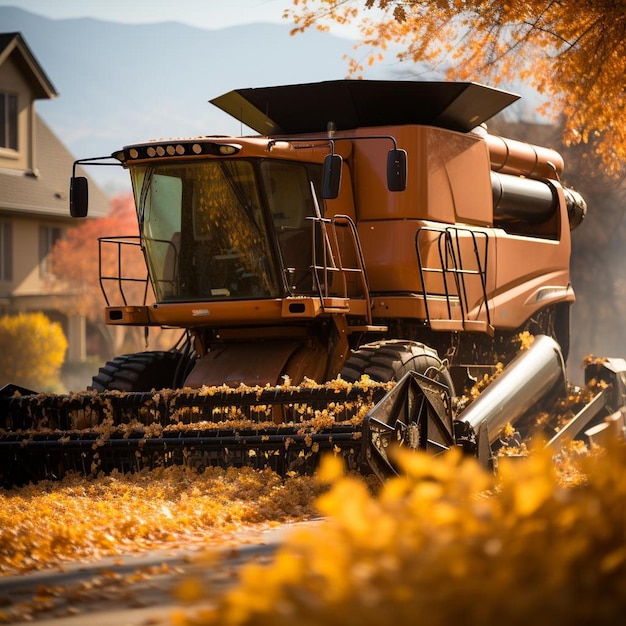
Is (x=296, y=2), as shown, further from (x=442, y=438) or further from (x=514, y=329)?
(x=442, y=438)

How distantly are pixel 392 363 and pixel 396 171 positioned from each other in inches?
67.7

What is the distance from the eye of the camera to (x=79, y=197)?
12.3 meters

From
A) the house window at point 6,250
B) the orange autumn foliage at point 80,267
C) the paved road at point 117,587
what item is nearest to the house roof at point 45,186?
the house window at point 6,250

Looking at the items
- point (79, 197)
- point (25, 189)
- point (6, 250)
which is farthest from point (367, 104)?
point (6, 250)

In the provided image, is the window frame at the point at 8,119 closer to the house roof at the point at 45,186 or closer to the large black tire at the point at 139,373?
the house roof at the point at 45,186

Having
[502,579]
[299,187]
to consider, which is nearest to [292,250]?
[299,187]

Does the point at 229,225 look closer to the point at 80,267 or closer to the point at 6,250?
the point at 6,250

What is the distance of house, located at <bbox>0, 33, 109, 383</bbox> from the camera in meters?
34.2

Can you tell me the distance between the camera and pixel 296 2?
14242mm

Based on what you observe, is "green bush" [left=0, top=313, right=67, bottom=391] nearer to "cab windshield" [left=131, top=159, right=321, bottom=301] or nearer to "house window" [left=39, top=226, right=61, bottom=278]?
"house window" [left=39, top=226, right=61, bottom=278]

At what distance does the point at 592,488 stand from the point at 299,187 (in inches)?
330

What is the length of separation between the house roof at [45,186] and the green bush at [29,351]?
3145mm

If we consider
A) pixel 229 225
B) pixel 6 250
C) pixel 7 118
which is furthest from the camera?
pixel 6 250

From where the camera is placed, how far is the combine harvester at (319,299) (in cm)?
1022
